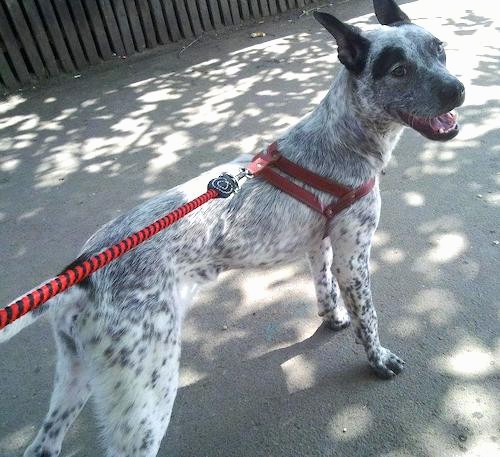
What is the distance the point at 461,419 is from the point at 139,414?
68.5 inches

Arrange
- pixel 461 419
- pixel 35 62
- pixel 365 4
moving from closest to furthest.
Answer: pixel 461 419 → pixel 35 62 → pixel 365 4

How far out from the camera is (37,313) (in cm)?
203

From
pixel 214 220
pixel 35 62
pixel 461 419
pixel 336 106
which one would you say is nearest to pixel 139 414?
pixel 214 220

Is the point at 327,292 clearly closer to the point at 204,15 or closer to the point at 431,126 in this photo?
the point at 431,126

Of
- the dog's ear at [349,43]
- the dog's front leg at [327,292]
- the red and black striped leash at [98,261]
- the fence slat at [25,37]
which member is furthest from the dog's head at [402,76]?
the fence slat at [25,37]

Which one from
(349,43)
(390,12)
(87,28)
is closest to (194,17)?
(87,28)

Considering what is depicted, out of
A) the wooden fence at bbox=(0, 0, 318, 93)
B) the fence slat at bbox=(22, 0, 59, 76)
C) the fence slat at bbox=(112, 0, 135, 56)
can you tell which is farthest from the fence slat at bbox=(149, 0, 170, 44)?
the fence slat at bbox=(22, 0, 59, 76)

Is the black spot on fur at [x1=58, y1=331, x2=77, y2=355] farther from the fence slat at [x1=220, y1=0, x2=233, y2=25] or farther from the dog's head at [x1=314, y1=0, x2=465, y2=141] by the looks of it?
the fence slat at [x1=220, y1=0, x2=233, y2=25]

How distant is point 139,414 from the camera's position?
6.75ft

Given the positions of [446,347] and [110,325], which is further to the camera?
[446,347]

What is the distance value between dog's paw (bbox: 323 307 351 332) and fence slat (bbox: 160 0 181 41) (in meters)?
6.91

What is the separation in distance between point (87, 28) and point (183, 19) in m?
1.70

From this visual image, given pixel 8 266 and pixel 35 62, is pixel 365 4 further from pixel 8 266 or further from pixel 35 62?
pixel 8 266

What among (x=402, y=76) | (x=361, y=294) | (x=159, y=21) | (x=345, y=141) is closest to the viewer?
(x=402, y=76)
